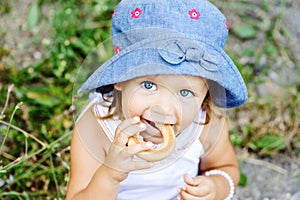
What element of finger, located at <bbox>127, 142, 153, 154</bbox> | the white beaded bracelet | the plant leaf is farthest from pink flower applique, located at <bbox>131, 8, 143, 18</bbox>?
the plant leaf

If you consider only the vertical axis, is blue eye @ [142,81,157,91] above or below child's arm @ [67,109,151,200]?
above

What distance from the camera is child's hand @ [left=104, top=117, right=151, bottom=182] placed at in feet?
4.26

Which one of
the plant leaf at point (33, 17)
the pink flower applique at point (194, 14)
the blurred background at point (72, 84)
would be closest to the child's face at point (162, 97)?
the pink flower applique at point (194, 14)

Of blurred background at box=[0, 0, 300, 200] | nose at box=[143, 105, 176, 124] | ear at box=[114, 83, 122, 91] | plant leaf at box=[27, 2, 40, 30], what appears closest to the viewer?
nose at box=[143, 105, 176, 124]

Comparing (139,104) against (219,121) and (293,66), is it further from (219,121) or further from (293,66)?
(293,66)

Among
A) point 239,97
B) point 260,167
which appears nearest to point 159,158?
point 239,97

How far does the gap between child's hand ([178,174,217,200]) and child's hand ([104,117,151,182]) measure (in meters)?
0.17

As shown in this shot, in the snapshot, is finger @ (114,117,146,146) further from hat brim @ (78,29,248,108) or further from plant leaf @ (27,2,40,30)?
plant leaf @ (27,2,40,30)

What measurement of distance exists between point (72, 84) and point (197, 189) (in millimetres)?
731

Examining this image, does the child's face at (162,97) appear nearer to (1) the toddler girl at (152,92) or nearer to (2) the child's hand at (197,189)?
(1) the toddler girl at (152,92)

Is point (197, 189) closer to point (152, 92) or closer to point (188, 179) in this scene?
point (188, 179)

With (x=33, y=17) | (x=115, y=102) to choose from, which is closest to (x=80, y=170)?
(x=115, y=102)

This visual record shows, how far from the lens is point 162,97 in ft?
4.14

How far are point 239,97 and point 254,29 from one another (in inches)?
39.0
